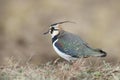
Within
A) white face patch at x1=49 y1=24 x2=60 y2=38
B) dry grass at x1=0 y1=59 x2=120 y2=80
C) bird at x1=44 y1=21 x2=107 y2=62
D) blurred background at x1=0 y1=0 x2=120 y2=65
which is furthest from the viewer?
blurred background at x1=0 y1=0 x2=120 y2=65

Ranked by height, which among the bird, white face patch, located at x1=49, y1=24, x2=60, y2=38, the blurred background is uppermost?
white face patch, located at x1=49, y1=24, x2=60, y2=38

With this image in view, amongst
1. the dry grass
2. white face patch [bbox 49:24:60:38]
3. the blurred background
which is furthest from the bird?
the blurred background

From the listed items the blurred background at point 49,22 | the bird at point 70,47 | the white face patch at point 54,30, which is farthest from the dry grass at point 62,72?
the blurred background at point 49,22

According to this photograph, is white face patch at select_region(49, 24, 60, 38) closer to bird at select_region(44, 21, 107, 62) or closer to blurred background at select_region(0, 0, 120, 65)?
bird at select_region(44, 21, 107, 62)

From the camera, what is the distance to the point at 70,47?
38.8 ft

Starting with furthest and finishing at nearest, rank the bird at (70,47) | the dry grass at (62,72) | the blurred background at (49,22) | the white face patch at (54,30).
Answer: the blurred background at (49,22), the white face patch at (54,30), the bird at (70,47), the dry grass at (62,72)

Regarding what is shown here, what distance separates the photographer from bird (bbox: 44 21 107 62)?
11.6 m

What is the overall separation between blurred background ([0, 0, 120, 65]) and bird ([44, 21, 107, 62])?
9026 millimetres

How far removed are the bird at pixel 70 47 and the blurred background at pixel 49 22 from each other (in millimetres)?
9026

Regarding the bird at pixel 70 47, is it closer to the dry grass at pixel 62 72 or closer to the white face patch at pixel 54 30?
the white face patch at pixel 54 30

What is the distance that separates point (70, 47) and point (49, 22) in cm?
1144

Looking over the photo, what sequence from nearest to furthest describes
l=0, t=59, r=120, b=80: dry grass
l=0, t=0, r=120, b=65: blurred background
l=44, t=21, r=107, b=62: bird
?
l=0, t=59, r=120, b=80: dry grass
l=44, t=21, r=107, b=62: bird
l=0, t=0, r=120, b=65: blurred background

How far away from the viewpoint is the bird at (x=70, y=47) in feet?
38.1

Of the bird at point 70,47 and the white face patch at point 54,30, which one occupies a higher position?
the white face patch at point 54,30
